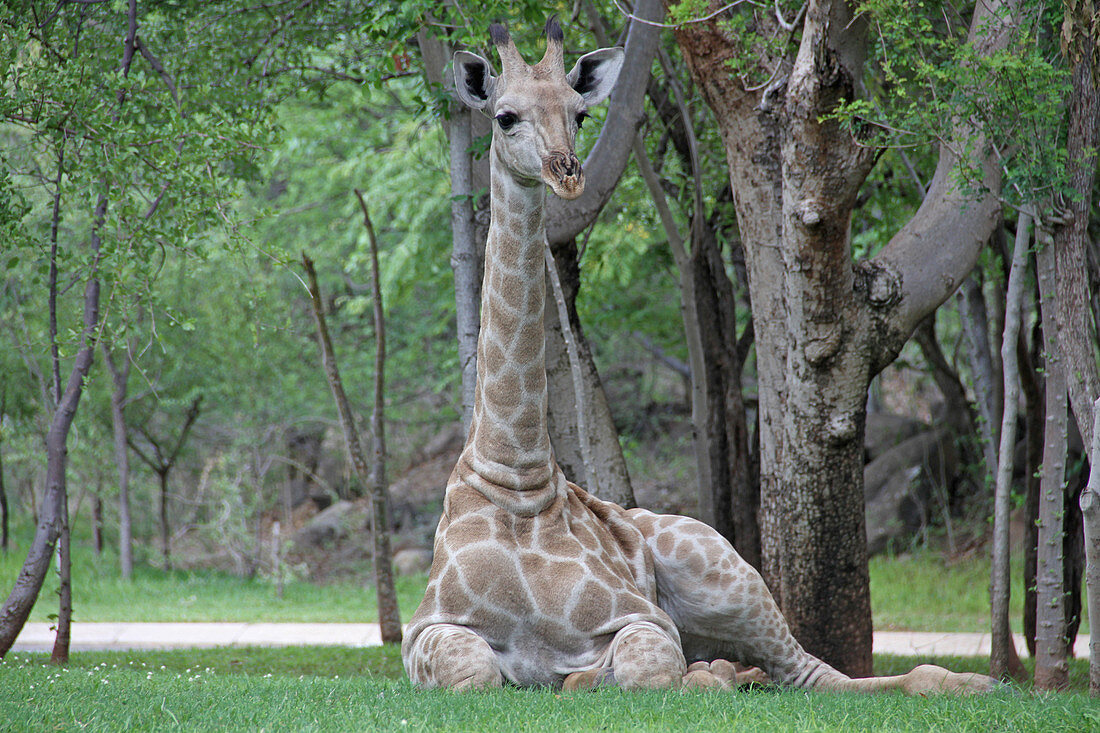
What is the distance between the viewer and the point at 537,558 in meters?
4.38

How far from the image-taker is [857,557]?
6.08 metres

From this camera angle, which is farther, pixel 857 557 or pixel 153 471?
pixel 153 471

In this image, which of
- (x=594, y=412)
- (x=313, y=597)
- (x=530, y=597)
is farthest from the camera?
(x=313, y=597)

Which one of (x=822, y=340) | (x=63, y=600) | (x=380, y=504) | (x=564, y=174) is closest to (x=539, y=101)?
(x=564, y=174)

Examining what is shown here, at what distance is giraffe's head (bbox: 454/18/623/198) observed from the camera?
393 centimetres

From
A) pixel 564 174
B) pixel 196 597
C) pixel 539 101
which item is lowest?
pixel 196 597

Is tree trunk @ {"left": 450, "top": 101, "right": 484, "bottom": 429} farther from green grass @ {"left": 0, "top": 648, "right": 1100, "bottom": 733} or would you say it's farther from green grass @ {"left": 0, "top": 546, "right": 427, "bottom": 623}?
green grass @ {"left": 0, "top": 546, "right": 427, "bottom": 623}

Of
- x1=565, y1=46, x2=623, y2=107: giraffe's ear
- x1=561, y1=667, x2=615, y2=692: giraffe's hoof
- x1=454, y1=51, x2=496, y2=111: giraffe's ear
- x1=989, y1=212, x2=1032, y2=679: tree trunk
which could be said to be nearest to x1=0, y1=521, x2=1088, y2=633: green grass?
x1=989, y1=212, x2=1032, y2=679: tree trunk

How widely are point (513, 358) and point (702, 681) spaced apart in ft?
5.39

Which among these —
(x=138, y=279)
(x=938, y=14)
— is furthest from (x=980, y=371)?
(x=138, y=279)

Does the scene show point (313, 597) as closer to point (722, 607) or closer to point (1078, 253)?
point (722, 607)

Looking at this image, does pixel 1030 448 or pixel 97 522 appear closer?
pixel 1030 448

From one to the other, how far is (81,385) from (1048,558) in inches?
242

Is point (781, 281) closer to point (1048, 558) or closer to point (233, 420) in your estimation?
point (1048, 558)
